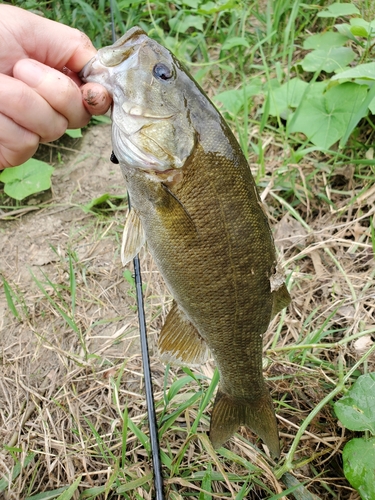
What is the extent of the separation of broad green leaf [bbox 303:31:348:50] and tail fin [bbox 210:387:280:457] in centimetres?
268

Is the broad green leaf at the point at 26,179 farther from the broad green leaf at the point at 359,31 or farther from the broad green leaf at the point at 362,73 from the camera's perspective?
the broad green leaf at the point at 359,31

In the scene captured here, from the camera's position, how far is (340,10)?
3.31 m

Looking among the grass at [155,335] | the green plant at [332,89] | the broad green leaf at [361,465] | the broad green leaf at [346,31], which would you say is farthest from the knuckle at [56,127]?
the broad green leaf at [346,31]

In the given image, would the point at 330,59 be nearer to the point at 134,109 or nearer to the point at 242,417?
the point at 134,109

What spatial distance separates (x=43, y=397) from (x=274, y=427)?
1.10 meters

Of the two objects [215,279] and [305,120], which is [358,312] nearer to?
[215,279]

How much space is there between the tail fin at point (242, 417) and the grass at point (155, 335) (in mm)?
82

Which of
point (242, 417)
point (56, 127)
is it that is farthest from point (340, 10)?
point (242, 417)

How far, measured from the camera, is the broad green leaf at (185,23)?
12.3 feet

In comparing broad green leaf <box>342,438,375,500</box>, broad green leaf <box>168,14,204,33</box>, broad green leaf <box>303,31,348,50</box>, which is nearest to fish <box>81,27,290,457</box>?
broad green leaf <box>342,438,375,500</box>

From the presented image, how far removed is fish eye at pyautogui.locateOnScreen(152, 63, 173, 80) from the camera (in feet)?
A: 4.64

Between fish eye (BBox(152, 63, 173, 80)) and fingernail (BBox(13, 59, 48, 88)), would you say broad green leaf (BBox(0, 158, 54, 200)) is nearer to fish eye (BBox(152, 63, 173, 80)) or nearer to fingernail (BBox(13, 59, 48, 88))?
fingernail (BBox(13, 59, 48, 88))

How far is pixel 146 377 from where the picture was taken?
1821 millimetres

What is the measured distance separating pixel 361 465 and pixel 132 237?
1.18 metres
